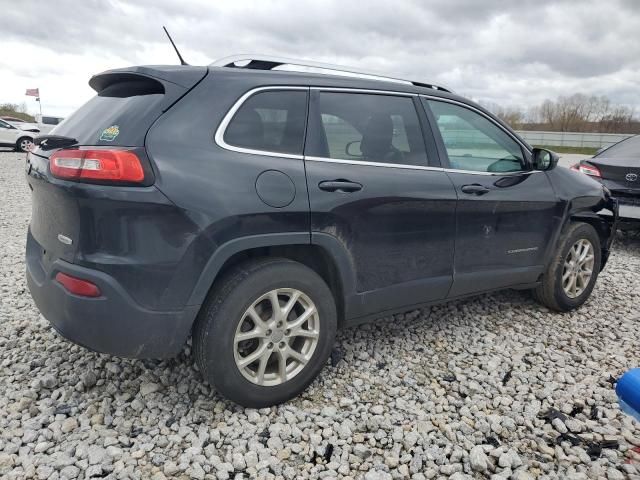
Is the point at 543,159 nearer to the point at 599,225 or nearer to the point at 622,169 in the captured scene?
the point at 599,225

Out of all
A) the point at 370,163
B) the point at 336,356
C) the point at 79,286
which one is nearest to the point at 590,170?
the point at 370,163

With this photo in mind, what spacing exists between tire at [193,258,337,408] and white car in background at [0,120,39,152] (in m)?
20.8

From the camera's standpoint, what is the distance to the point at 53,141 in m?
2.56

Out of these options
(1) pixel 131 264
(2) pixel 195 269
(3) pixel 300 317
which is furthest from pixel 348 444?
(1) pixel 131 264

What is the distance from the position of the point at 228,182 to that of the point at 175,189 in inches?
9.8

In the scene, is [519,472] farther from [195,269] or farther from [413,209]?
[195,269]

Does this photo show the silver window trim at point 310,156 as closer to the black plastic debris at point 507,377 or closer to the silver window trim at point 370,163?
the silver window trim at point 370,163

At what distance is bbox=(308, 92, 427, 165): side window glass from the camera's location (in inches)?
108

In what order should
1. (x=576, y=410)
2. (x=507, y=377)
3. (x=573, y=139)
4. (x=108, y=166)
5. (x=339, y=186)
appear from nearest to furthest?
(x=108, y=166) → (x=339, y=186) → (x=576, y=410) → (x=507, y=377) → (x=573, y=139)

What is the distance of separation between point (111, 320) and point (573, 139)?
45.9 metres

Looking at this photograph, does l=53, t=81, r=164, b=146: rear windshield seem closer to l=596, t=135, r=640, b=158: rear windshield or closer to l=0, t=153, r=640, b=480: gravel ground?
l=0, t=153, r=640, b=480: gravel ground

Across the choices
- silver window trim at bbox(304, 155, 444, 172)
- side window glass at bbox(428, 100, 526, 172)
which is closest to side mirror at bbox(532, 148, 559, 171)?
side window glass at bbox(428, 100, 526, 172)

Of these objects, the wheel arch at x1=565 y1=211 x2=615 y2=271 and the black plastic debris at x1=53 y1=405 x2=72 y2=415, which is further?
the wheel arch at x1=565 y1=211 x2=615 y2=271

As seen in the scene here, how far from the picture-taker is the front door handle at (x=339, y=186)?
259 cm
